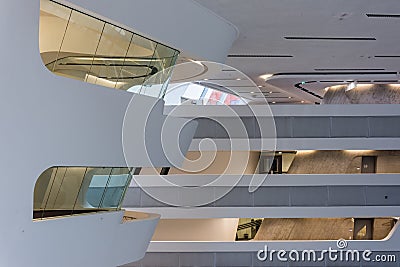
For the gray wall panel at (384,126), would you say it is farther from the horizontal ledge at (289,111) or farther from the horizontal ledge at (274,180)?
the horizontal ledge at (274,180)

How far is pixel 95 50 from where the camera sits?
8.53m

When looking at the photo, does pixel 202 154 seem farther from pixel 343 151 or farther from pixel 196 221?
pixel 343 151

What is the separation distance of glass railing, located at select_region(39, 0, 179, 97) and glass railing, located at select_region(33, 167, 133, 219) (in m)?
1.56

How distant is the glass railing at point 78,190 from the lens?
8.23 metres

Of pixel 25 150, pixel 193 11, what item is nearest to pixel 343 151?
pixel 193 11

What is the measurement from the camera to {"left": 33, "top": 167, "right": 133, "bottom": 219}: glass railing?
8227 mm

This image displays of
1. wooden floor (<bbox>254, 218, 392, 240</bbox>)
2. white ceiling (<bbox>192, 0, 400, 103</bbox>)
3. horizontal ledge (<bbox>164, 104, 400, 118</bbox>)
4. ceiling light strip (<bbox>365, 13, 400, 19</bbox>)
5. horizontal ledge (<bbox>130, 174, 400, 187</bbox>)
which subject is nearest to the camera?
white ceiling (<bbox>192, 0, 400, 103</bbox>)

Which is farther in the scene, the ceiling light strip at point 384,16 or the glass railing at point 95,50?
the ceiling light strip at point 384,16

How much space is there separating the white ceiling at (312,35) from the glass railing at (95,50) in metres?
1.52

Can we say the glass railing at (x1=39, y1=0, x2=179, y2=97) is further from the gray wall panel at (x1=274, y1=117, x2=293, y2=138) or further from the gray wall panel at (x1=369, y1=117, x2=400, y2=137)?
the gray wall panel at (x1=369, y1=117, x2=400, y2=137)

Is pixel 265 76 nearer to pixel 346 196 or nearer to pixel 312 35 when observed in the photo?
pixel 346 196

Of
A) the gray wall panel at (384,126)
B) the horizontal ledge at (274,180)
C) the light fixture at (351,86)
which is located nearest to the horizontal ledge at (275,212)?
the horizontal ledge at (274,180)

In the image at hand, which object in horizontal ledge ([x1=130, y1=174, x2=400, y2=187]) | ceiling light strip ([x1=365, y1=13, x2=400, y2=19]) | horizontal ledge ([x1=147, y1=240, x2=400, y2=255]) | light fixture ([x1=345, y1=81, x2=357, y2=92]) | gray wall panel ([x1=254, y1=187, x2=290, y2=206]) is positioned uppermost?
light fixture ([x1=345, y1=81, x2=357, y2=92])

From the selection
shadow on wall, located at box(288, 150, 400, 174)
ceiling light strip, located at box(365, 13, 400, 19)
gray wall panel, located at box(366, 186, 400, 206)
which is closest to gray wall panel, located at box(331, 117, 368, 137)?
shadow on wall, located at box(288, 150, 400, 174)
